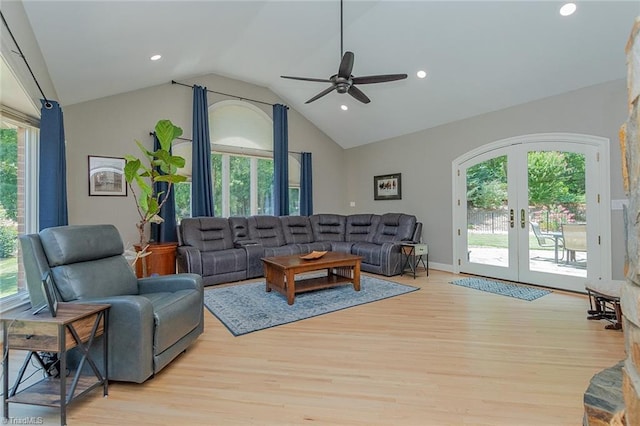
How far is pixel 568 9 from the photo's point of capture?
10.1 ft

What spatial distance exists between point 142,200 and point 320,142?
14.5 ft

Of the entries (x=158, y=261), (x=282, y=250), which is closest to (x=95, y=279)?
(x=158, y=261)

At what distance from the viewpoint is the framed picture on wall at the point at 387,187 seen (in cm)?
630

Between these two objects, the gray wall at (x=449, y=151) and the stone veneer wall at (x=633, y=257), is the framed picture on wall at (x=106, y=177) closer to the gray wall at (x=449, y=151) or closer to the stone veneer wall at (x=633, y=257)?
the gray wall at (x=449, y=151)

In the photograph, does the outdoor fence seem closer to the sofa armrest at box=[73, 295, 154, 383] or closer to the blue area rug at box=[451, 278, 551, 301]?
the blue area rug at box=[451, 278, 551, 301]

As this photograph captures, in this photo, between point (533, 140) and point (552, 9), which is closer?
point (552, 9)

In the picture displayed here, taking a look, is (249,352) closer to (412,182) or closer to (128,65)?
(128,65)

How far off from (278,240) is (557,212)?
4.40 m

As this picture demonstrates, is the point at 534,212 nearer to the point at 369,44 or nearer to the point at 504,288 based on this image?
the point at 504,288

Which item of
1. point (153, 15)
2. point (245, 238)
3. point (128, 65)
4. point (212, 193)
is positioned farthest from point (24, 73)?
point (245, 238)

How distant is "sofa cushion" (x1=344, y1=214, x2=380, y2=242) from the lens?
6094mm

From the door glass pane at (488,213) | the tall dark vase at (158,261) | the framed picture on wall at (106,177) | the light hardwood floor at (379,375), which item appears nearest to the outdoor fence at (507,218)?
the door glass pane at (488,213)

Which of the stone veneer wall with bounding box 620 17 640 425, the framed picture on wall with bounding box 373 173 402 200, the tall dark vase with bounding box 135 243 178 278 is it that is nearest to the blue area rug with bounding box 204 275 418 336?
the tall dark vase with bounding box 135 243 178 278

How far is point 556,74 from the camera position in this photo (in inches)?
151
